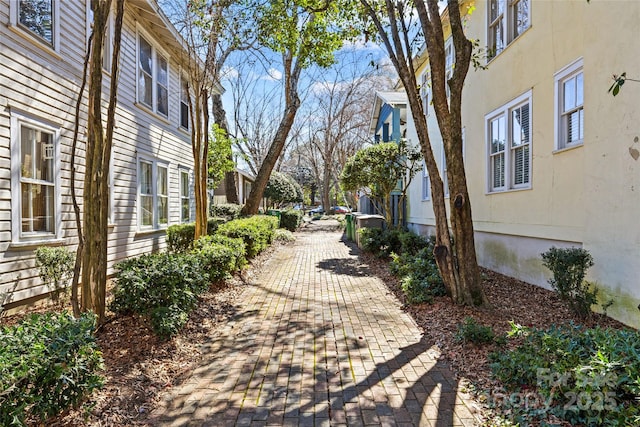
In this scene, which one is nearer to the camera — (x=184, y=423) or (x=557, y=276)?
(x=184, y=423)

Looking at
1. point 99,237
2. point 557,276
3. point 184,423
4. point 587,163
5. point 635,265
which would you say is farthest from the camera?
point 587,163

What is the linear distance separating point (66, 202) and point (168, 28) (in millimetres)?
5744

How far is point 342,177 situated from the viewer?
14047 millimetres

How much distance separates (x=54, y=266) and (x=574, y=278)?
24.5 feet

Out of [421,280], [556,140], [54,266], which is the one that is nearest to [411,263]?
[421,280]

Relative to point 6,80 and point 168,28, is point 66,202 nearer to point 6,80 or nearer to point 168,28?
point 6,80

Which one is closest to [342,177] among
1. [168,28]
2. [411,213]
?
[411,213]

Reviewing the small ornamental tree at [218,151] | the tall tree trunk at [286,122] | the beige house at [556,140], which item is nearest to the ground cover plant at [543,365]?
the beige house at [556,140]

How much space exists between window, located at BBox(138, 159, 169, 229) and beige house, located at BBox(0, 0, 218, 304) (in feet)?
0.09

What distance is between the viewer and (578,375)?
2.59 meters

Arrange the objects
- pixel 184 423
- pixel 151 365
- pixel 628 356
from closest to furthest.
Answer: pixel 628 356
pixel 184 423
pixel 151 365

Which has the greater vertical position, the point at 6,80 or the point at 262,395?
the point at 6,80

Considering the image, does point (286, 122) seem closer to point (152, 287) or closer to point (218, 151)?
point (218, 151)

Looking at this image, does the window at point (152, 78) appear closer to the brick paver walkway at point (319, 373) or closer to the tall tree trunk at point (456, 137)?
the brick paver walkway at point (319, 373)
